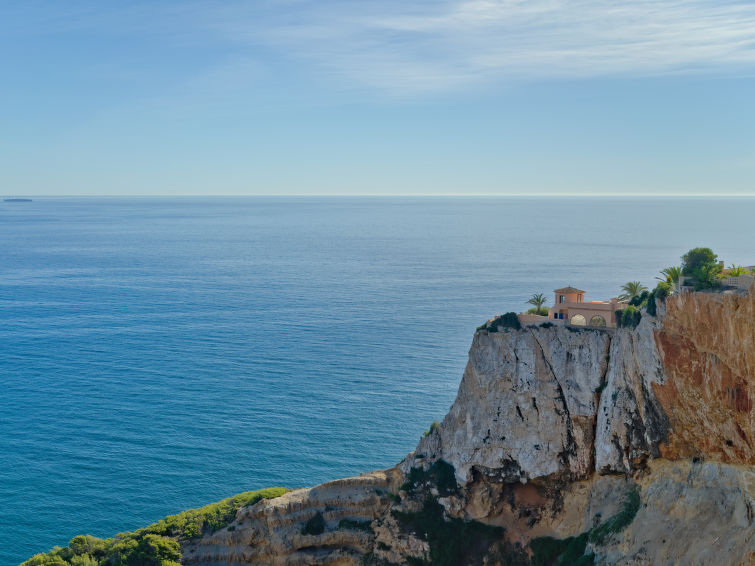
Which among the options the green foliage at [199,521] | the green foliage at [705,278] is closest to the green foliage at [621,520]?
the green foliage at [705,278]

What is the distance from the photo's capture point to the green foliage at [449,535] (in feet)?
171

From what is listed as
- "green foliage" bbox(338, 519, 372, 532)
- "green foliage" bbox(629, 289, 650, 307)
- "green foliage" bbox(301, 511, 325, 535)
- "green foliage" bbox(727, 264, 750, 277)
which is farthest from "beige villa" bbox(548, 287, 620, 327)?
"green foliage" bbox(301, 511, 325, 535)

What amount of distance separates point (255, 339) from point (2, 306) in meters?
55.2

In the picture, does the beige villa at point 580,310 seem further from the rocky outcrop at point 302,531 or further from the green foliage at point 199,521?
the green foliage at point 199,521

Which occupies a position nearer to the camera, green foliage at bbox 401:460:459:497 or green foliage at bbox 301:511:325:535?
green foliage at bbox 401:460:459:497

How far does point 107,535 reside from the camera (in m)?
60.3

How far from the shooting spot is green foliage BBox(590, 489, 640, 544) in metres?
45.4

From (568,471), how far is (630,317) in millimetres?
11839

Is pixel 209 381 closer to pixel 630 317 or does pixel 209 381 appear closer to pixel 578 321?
pixel 578 321

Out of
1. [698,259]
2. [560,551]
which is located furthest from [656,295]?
[560,551]

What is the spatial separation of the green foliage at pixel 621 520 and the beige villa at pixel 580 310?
11.8 metres

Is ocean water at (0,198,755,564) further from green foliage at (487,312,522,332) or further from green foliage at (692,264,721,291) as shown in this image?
green foliage at (692,264,721,291)

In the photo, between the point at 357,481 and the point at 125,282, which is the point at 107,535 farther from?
the point at 125,282

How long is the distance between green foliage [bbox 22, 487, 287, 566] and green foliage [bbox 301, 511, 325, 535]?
540cm
